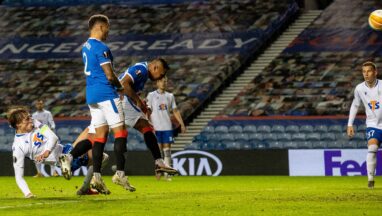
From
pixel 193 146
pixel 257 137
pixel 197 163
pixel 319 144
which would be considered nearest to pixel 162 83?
pixel 197 163

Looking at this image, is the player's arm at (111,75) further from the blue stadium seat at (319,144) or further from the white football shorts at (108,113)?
the blue stadium seat at (319,144)

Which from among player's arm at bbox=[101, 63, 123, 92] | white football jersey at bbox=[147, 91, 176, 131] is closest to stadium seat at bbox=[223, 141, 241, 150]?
white football jersey at bbox=[147, 91, 176, 131]

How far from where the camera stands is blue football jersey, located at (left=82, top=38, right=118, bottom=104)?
1000cm

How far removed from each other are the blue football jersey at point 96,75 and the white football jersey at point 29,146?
69cm

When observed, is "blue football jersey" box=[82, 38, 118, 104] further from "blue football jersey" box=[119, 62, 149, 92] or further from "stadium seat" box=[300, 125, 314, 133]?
"stadium seat" box=[300, 125, 314, 133]

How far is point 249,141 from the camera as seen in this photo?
22.1m

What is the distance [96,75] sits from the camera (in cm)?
1004

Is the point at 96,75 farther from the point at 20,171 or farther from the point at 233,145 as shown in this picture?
the point at 233,145

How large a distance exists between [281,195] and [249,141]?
11.5 m

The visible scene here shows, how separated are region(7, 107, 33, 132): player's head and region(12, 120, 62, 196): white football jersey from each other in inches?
3.4

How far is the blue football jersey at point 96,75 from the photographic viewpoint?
10000 millimetres

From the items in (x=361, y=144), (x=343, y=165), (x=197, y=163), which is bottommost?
(x=343, y=165)

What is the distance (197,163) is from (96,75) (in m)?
11.0

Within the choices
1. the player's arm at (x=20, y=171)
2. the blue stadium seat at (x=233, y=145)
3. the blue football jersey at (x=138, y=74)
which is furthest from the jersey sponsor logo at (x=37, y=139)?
the blue stadium seat at (x=233, y=145)
